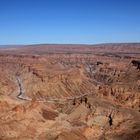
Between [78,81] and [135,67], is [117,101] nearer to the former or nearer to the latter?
[78,81]

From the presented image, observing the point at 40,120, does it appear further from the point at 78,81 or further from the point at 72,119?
the point at 78,81

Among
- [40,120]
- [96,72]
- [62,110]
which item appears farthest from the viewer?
[96,72]

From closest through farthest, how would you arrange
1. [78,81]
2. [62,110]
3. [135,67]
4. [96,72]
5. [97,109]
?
[97,109] → [62,110] → [78,81] → [135,67] → [96,72]

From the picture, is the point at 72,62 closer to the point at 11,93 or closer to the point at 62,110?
the point at 11,93

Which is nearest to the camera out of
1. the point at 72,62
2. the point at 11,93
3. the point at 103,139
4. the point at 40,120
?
the point at 103,139

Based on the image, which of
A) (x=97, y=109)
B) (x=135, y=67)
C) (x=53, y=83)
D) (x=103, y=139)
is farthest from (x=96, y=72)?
(x=103, y=139)

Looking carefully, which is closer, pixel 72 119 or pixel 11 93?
pixel 72 119

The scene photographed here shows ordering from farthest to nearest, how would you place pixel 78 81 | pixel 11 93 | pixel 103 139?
pixel 78 81 < pixel 11 93 < pixel 103 139

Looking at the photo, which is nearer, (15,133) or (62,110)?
(15,133)

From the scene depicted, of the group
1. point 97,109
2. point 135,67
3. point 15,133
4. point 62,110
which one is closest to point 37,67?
point 135,67
